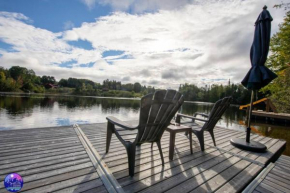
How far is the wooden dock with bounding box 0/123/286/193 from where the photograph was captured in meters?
1.43

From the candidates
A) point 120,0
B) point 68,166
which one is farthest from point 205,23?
point 68,166

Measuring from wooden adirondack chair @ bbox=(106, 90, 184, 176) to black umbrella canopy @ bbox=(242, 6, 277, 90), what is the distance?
161 centimetres

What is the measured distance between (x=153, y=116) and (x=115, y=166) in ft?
2.68

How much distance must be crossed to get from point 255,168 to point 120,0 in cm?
529

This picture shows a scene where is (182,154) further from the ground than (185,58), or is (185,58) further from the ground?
(185,58)

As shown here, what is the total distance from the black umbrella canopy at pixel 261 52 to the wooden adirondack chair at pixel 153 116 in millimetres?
1607

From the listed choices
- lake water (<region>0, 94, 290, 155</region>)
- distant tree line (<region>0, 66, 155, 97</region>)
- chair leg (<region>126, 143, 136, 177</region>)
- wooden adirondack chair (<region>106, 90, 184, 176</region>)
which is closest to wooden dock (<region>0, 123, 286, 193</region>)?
chair leg (<region>126, 143, 136, 177</region>)

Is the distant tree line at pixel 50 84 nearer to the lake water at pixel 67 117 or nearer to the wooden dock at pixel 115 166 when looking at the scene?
the lake water at pixel 67 117

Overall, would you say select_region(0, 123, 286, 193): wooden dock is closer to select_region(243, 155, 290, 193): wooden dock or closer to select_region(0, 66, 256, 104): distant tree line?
select_region(243, 155, 290, 193): wooden dock

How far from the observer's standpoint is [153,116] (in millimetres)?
1744

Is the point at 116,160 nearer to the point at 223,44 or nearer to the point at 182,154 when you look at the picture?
the point at 182,154

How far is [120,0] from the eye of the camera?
4.48 m

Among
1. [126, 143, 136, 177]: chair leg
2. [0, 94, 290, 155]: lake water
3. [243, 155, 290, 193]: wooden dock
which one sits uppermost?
[126, 143, 136, 177]: chair leg

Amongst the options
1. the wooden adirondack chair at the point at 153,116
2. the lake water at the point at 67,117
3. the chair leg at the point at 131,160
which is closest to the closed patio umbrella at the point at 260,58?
the lake water at the point at 67,117
